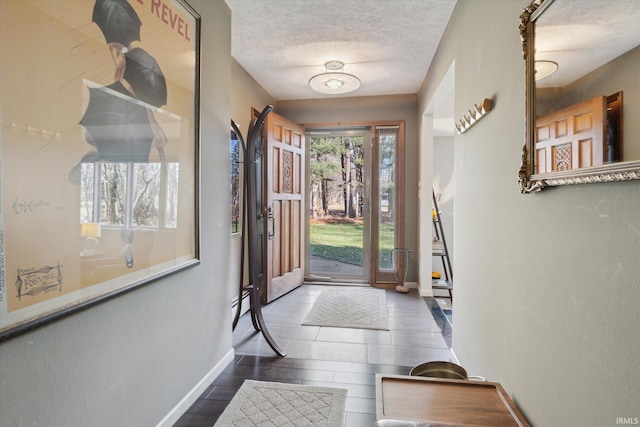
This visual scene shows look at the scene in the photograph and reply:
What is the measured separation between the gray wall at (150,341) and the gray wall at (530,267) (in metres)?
1.62

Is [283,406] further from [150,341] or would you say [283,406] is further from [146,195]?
[146,195]

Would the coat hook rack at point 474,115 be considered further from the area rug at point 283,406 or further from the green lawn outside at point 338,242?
the green lawn outside at point 338,242

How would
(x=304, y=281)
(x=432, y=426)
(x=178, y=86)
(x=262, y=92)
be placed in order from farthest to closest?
1. (x=304, y=281)
2. (x=262, y=92)
3. (x=178, y=86)
4. (x=432, y=426)

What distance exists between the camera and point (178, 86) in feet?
6.00

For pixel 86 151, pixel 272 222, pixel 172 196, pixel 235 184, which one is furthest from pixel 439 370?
pixel 272 222

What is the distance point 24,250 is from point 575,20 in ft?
5.66

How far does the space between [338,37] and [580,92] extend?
248 cm

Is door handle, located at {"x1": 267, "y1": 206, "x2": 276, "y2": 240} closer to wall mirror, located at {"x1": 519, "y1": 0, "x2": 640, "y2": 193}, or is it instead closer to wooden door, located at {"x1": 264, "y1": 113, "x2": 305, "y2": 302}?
wooden door, located at {"x1": 264, "y1": 113, "x2": 305, "y2": 302}

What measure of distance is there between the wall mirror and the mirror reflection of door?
3.73m

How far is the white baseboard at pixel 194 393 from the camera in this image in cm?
179

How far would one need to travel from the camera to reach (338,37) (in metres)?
3.03

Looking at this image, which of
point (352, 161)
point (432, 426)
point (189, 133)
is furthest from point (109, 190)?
point (352, 161)

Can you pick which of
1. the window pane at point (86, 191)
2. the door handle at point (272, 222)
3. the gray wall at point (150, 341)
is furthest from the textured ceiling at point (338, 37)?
the window pane at point (86, 191)

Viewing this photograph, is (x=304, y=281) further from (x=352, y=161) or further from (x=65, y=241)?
(x=65, y=241)
